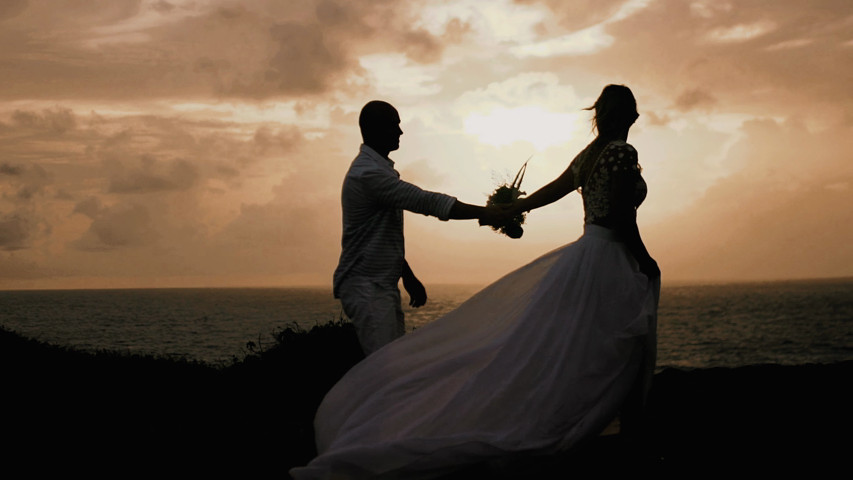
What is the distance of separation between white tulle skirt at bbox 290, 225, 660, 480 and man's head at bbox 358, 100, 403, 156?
5.92ft

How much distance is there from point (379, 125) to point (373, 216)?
0.84m

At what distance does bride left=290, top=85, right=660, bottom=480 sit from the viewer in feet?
19.8

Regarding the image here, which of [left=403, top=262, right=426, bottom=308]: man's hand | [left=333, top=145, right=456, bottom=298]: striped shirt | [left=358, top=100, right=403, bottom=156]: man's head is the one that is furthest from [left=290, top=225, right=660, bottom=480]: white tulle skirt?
[left=358, top=100, right=403, bottom=156]: man's head

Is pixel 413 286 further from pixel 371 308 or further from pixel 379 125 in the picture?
pixel 379 125

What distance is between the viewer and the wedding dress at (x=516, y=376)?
600 cm

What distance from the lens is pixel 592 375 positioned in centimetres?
641

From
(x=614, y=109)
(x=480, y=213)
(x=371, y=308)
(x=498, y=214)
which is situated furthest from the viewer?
(x=498, y=214)

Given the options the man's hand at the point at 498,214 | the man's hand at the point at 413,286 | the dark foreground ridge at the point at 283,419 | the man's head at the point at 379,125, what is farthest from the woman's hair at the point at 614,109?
the dark foreground ridge at the point at 283,419

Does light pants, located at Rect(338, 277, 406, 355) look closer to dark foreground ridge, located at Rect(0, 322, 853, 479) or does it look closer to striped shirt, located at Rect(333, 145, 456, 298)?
striped shirt, located at Rect(333, 145, 456, 298)

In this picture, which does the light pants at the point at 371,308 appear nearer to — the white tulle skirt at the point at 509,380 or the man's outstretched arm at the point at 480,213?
the white tulle skirt at the point at 509,380

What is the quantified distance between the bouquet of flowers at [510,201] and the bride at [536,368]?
1.09m

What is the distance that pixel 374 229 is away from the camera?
275 inches

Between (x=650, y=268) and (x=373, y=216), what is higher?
(x=373, y=216)

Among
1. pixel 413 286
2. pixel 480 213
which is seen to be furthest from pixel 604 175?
pixel 413 286
